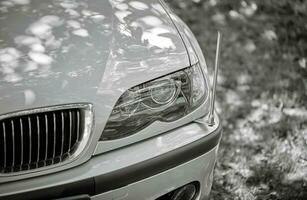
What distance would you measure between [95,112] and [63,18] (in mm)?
540

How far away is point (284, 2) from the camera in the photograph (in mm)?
4945

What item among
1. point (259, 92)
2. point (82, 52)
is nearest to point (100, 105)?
point (82, 52)

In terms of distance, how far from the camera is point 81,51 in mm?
2129

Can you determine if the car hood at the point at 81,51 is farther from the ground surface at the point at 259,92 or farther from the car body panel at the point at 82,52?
the ground surface at the point at 259,92

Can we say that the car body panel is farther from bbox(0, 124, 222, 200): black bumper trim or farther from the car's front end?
bbox(0, 124, 222, 200): black bumper trim

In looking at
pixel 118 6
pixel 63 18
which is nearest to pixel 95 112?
pixel 63 18

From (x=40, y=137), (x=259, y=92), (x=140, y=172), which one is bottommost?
(x=259, y=92)

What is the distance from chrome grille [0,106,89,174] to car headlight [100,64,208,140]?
0.43 feet

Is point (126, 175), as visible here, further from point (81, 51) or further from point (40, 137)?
point (81, 51)

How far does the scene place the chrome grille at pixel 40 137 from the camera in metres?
1.91

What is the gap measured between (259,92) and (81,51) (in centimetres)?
215

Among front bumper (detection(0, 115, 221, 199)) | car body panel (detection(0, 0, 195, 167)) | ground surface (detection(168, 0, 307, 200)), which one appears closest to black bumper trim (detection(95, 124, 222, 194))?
front bumper (detection(0, 115, 221, 199))

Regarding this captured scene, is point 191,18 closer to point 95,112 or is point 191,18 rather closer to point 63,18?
point 63,18

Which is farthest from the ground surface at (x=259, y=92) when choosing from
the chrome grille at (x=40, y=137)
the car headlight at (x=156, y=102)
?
the chrome grille at (x=40, y=137)
